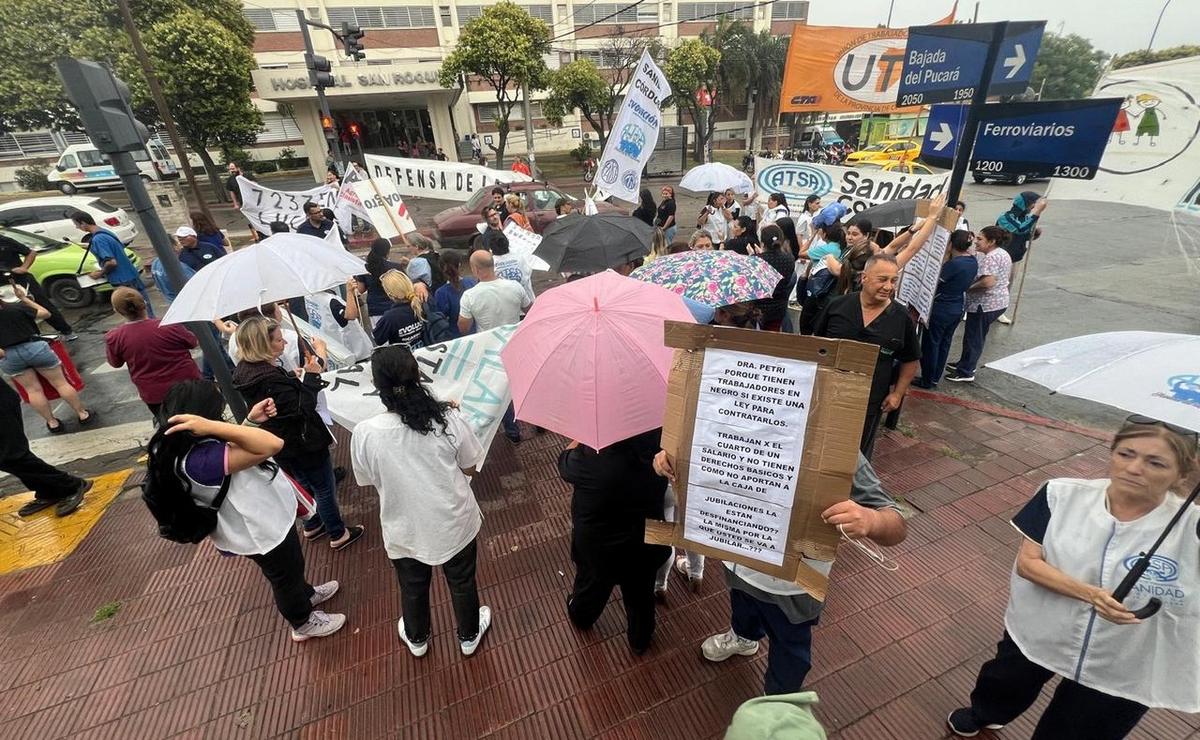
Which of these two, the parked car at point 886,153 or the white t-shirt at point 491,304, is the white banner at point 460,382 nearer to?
the white t-shirt at point 491,304

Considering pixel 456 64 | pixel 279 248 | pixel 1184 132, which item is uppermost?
pixel 456 64

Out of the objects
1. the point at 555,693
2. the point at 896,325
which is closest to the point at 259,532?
the point at 555,693

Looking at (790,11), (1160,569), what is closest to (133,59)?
(1160,569)

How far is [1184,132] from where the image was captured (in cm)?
336

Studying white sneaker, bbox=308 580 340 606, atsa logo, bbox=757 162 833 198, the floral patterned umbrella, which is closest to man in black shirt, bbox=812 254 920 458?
the floral patterned umbrella

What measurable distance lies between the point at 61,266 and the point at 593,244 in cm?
1082

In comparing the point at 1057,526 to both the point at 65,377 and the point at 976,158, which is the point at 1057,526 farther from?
the point at 65,377

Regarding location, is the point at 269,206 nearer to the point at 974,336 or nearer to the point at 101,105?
the point at 101,105

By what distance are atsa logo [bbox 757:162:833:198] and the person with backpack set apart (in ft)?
27.1

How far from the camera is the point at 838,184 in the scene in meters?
8.28

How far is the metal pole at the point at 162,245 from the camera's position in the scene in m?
3.48

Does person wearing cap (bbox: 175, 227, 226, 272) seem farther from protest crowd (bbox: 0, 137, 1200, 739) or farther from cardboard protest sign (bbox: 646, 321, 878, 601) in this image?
cardboard protest sign (bbox: 646, 321, 878, 601)

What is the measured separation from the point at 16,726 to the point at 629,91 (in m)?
6.58

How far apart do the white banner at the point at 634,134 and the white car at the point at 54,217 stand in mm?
12051
